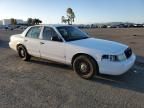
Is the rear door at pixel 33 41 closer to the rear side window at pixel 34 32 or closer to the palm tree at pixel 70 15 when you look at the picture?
the rear side window at pixel 34 32

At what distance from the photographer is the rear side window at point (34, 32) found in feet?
25.0

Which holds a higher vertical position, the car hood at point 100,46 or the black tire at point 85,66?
the car hood at point 100,46

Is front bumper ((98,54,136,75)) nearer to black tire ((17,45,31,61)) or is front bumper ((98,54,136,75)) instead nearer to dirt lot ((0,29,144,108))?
dirt lot ((0,29,144,108))

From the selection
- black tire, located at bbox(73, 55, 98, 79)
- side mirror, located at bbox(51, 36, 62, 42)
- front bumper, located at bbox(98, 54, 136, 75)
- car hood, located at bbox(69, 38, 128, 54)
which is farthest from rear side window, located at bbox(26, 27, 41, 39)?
front bumper, located at bbox(98, 54, 136, 75)

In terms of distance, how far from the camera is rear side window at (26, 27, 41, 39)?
7626 mm

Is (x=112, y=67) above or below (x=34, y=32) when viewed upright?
below

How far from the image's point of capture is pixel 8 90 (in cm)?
519

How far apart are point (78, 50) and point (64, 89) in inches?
53.5

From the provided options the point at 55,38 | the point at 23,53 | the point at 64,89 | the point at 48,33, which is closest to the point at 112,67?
the point at 64,89

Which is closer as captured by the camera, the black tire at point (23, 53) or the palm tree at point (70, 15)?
the black tire at point (23, 53)

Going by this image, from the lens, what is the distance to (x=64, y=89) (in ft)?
17.2

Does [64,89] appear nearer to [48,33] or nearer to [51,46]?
[51,46]

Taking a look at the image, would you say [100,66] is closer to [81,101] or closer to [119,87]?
[119,87]

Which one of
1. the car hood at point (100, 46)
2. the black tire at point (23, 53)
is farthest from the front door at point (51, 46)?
the black tire at point (23, 53)
